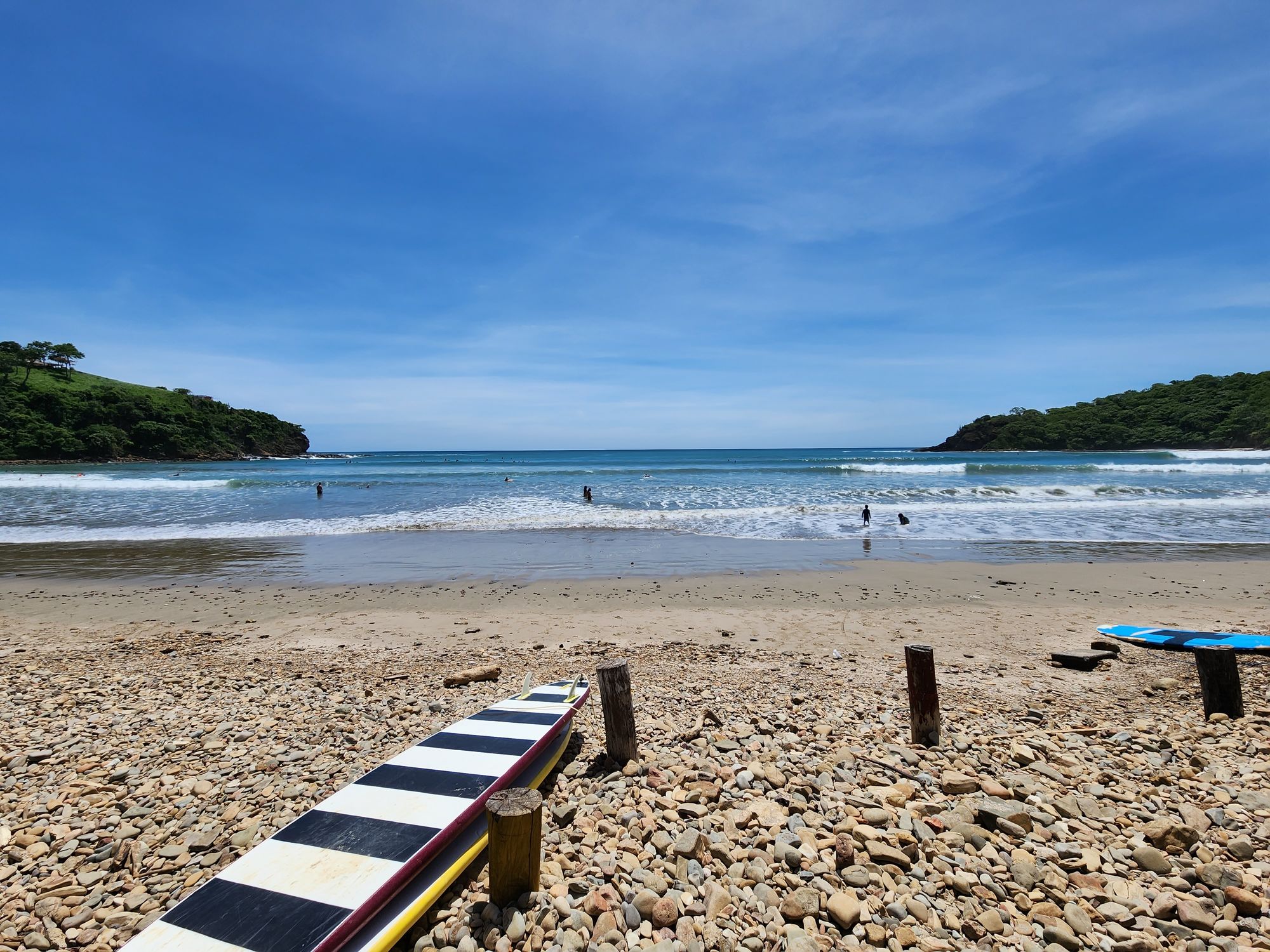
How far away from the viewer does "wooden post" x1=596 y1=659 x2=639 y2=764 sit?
4594 millimetres

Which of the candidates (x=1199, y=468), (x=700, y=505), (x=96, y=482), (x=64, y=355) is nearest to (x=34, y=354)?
(x=64, y=355)

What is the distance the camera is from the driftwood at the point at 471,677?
21.5ft

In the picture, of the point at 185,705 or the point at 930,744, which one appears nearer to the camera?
the point at 930,744

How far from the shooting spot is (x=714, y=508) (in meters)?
26.2

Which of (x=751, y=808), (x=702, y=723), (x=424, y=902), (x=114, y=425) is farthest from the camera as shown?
(x=114, y=425)

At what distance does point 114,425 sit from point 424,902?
101 meters

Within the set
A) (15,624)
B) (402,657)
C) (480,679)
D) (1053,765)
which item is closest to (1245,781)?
(1053,765)

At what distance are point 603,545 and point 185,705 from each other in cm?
1166

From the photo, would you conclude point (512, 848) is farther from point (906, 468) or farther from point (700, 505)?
point (906, 468)

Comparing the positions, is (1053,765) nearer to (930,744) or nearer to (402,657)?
(930,744)

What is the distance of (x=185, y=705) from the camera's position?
19.0ft

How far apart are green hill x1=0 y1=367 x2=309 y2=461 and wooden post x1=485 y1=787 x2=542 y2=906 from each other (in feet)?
308


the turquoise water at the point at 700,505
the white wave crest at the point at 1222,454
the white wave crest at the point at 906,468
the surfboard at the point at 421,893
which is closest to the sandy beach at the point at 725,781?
the surfboard at the point at 421,893

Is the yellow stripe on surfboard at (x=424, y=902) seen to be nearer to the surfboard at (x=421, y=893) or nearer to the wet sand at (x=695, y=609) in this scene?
the surfboard at (x=421, y=893)
